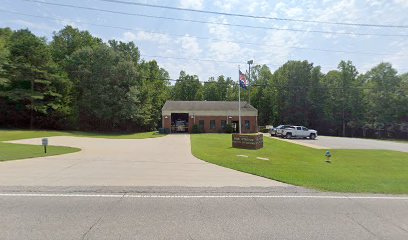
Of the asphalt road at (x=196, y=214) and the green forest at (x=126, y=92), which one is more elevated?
the green forest at (x=126, y=92)

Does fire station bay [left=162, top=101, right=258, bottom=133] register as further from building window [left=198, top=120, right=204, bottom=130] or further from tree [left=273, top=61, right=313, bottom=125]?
tree [left=273, top=61, right=313, bottom=125]

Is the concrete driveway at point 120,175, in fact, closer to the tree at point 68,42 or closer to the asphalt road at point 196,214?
the asphalt road at point 196,214

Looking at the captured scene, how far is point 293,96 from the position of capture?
61969 millimetres

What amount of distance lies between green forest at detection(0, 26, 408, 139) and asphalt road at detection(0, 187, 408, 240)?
41.0 meters

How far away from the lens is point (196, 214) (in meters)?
5.81

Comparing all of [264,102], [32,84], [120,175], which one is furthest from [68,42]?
[120,175]

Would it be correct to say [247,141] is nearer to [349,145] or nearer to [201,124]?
[349,145]

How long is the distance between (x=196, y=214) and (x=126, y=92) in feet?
146

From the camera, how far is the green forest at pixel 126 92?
4678 cm

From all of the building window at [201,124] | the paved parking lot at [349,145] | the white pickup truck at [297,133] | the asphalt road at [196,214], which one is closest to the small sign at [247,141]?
the paved parking lot at [349,145]

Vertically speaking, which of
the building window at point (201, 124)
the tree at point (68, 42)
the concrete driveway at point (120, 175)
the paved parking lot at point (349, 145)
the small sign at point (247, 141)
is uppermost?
the tree at point (68, 42)

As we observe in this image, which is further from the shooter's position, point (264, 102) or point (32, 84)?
point (264, 102)

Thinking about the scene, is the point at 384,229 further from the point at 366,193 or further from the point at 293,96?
the point at 293,96

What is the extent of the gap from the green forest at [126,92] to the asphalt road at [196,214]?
135 feet
